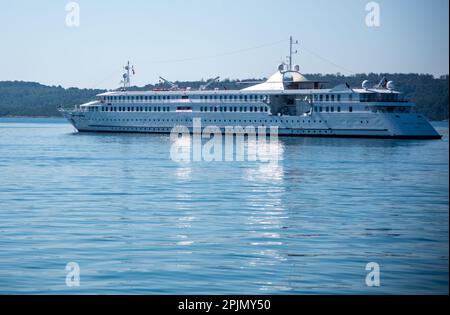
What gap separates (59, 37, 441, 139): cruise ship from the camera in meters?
85.9

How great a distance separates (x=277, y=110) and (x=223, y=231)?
246 ft

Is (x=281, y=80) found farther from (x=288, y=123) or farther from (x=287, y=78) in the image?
(x=288, y=123)

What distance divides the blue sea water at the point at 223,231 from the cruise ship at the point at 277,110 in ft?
142

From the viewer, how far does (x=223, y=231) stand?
22047mm

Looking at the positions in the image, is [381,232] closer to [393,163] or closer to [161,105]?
[393,163]

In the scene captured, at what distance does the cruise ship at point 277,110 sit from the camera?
8594 cm

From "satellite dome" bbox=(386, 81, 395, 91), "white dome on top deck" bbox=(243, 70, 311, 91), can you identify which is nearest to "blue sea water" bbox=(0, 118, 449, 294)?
"satellite dome" bbox=(386, 81, 395, 91)

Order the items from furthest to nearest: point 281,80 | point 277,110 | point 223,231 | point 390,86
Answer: point 281,80 < point 277,110 < point 390,86 < point 223,231

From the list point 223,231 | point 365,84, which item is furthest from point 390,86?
point 223,231

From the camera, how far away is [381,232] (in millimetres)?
22219

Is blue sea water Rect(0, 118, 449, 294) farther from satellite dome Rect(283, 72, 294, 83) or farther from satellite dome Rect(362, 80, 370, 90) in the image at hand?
satellite dome Rect(283, 72, 294, 83)

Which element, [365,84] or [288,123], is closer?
[365,84]
